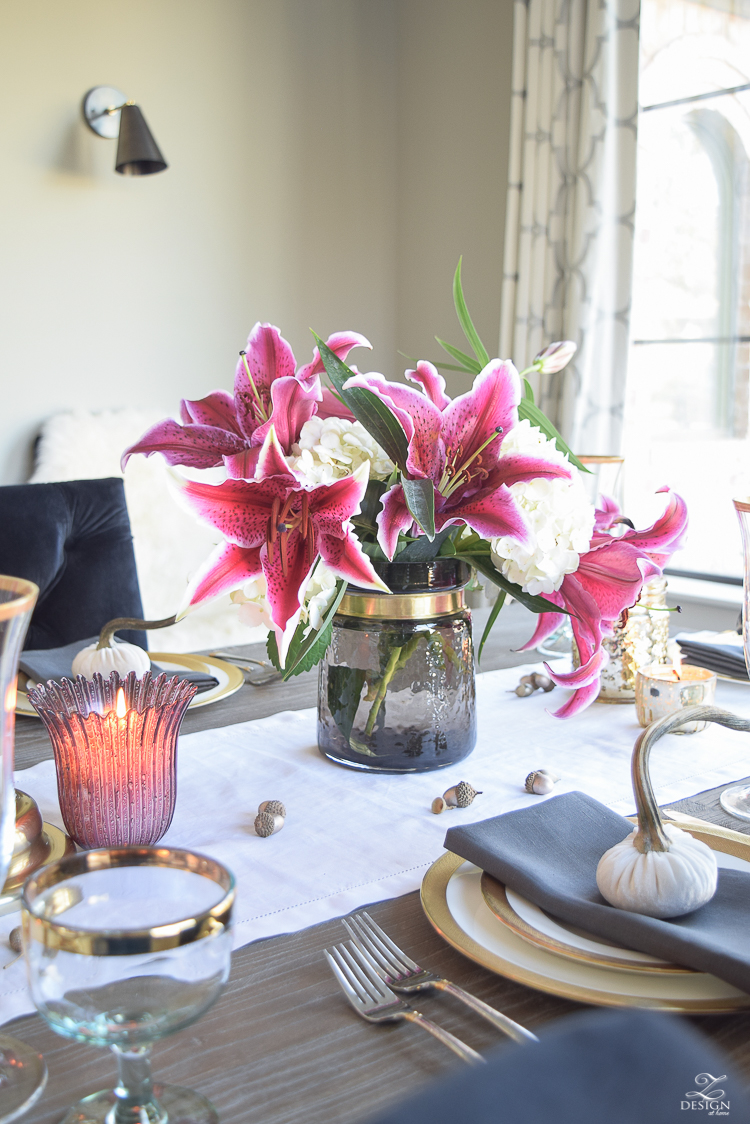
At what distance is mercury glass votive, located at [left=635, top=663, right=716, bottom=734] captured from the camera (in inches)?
39.2

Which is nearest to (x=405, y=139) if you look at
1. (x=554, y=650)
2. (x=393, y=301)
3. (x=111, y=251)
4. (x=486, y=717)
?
(x=393, y=301)

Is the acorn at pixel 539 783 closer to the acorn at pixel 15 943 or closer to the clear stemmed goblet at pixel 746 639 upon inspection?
the clear stemmed goblet at pixel 746 639

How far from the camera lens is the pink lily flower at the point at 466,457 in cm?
74

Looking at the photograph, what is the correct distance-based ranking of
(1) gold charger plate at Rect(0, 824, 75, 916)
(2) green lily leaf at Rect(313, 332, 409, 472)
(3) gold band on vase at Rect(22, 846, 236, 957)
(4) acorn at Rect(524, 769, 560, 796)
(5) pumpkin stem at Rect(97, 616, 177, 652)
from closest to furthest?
(3) gold band on vase at Rect(22, 846, 236, 957), (1) gold charger plate at Rect(0, 824, 75, 916), (2) green lily leaf at Rect(313, 332, 409, 472), (4) acorn at Rect(524, 769, 560, 796), (5) pumpkin stem at Rect(97, 616, 177, 652)

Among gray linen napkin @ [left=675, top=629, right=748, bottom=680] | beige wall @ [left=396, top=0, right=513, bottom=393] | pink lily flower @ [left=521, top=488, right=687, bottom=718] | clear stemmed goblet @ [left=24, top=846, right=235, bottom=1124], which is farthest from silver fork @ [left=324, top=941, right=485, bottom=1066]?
beige wall @ [left=396, top=0, right=513, bottom=393]

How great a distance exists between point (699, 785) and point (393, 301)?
10.8 ft

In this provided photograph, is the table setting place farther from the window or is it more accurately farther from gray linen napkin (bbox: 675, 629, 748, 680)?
the window

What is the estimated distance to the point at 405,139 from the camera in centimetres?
377

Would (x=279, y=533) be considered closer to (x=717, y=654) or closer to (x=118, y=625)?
(x=118, y=625)

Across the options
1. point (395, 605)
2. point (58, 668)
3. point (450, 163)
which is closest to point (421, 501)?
point (395, 605)

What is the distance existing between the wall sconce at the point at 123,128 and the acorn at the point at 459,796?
8.19 feet

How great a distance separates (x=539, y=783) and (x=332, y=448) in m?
0.35

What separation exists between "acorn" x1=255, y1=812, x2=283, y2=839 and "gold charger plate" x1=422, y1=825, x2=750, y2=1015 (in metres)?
0.17

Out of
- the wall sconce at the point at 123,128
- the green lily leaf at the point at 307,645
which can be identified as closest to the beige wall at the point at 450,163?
the wall sconce at the point at 123,128
